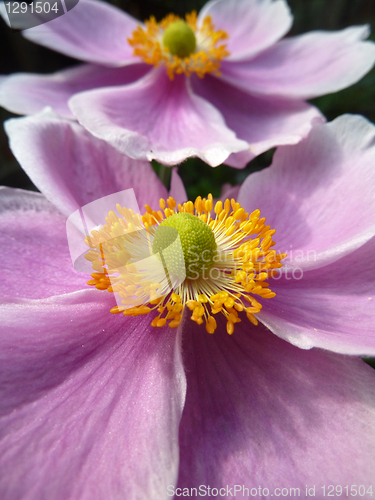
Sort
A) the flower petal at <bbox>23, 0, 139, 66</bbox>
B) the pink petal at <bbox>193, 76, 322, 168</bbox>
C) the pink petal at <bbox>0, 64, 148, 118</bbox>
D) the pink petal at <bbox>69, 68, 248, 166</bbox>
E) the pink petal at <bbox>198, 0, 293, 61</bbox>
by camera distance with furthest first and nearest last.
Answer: the pink petal at <bbox>198, 0, 293, 61</bbox> < the flower petal at <bbox>23, 0, 139, 66</bbox> < the pink petal at <bbox>0, 64, 148, 118</bbox> < the pink petal at <bbox>193, 76, 322, 168</bbox> < the pink petal at <bbox>69, 68, 248, 166</bbox>

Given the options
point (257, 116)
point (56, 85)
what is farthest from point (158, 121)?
point (56, 85)

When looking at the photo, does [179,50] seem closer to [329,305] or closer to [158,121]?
[158,121]

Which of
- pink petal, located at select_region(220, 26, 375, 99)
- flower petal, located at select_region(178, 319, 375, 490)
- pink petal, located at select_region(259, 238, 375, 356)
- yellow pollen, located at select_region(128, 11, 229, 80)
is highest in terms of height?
yellow pollen, located at select_region(128, 11, 229, 80)

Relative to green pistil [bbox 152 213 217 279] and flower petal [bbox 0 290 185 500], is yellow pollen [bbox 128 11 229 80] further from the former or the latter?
flower petal [bbox 0 290 185 500]

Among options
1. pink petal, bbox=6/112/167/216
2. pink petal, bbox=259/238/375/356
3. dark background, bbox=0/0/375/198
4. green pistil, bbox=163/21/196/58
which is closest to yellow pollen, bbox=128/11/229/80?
green pistil, bbox=163/21/196/58

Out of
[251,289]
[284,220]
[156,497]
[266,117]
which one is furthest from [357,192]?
[156,497]

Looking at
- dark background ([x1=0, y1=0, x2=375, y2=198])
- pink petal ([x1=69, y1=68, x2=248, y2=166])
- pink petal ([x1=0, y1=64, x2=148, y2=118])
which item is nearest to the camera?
pink petal ([x1=69, y1=68, x2=248, y2=166])

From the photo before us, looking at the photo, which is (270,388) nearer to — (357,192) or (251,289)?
(251,289)
